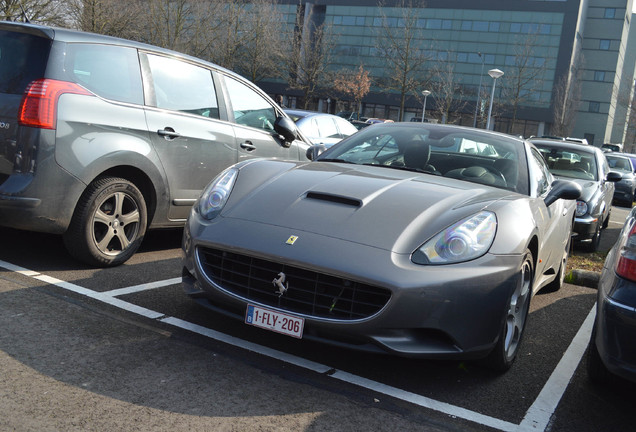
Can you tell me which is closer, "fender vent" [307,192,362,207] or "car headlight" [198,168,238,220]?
"fender vent" [307,192,362,207]

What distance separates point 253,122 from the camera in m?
6.46

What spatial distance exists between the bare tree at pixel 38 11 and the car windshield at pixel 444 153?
72.5 feet

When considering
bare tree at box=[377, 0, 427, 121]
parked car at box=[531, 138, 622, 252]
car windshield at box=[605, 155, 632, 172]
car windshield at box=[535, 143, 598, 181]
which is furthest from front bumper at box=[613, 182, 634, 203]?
bare tree at box=[377, 0, 427, 121]

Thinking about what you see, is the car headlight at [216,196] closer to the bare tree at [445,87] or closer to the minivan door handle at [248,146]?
the minivan door handle at [248,146]

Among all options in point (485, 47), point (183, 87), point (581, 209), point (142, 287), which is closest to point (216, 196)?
point (142, 287)

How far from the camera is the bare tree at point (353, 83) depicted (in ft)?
206

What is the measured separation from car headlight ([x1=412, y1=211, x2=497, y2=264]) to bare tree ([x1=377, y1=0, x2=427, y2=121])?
127ft

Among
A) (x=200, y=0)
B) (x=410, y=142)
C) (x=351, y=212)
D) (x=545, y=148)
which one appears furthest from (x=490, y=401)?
(x=200, y=0)

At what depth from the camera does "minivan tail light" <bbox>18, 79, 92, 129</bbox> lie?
4277mm

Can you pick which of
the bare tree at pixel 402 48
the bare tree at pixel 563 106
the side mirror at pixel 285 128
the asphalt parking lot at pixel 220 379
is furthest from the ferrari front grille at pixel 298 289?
the bare tree at pixel 563 106

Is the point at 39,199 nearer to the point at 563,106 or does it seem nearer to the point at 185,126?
the point at 185,126

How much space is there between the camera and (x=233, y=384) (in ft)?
9.95

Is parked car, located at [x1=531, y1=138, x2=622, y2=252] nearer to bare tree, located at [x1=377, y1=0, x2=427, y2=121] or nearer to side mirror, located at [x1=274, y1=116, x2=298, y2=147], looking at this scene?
side mirror, located at [x1=274, y1=116, x2=298, y2=147]

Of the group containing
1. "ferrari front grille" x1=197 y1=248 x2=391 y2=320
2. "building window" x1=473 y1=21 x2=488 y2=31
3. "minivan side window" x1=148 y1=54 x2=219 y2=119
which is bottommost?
"ferrari front grille" x1=197 y1=248 x2=391 y2=320
